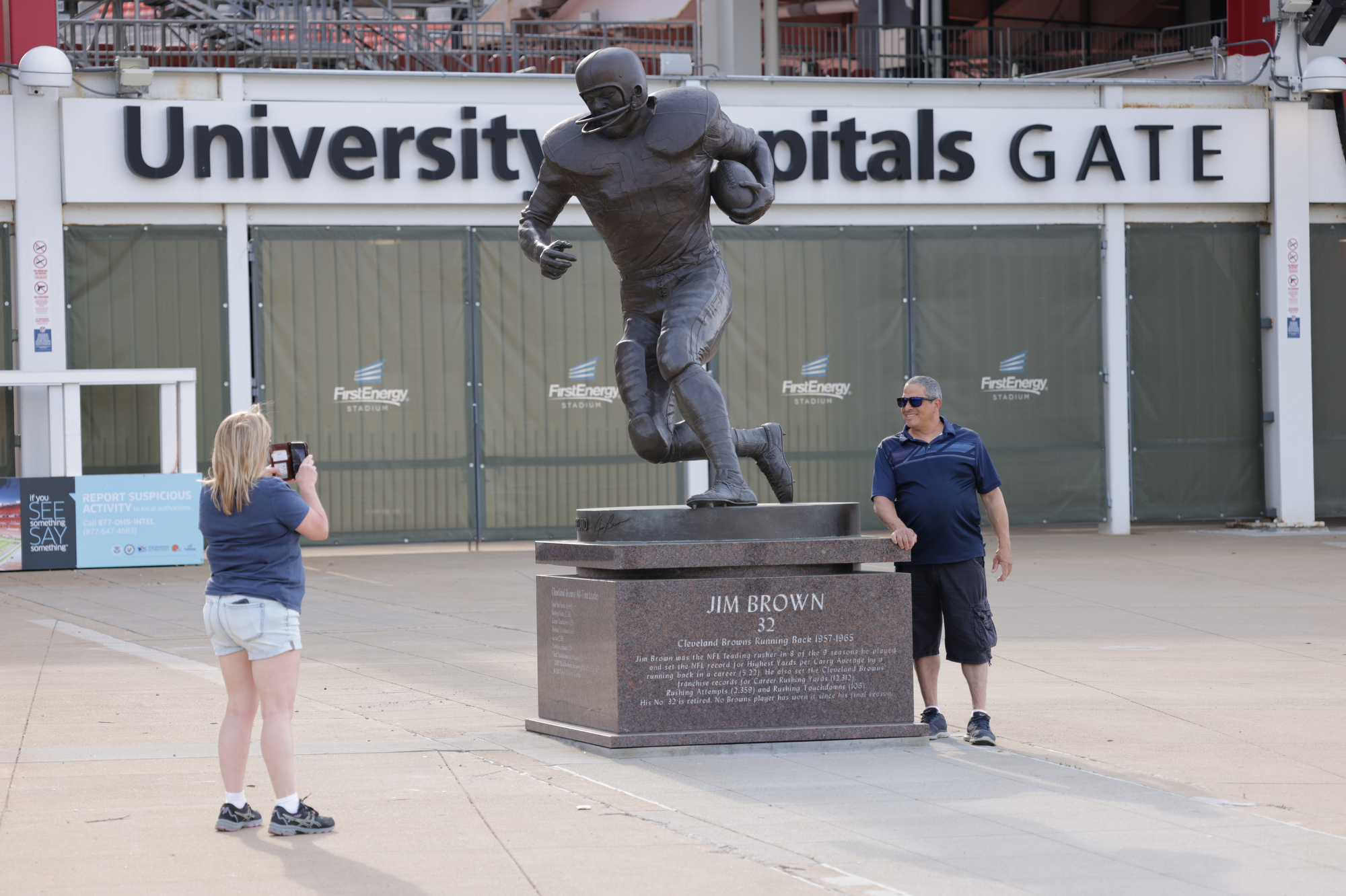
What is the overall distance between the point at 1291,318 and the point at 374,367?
1126 cm

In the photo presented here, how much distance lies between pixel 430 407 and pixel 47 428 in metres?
4.15

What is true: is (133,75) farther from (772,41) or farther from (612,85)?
(612,85)

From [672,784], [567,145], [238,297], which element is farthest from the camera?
[238,297]

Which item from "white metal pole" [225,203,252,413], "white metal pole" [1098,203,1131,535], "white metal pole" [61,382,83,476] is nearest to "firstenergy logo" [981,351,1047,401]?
"white metal pole" [1098,203,1131,535]

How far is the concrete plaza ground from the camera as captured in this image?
4973 millimetres

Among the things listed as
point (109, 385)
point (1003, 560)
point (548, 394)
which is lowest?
point (1003, 560)

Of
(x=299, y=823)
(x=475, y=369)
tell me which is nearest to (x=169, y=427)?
(x=475, y=369)

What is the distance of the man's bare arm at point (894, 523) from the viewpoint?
712 cm

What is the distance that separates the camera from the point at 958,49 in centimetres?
2745

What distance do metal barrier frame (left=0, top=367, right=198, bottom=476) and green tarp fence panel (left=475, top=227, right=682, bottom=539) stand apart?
3404 mm

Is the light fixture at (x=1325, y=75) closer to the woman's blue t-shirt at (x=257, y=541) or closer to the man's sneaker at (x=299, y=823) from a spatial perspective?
the woman's blue t-shirt at (x=257, y=541)

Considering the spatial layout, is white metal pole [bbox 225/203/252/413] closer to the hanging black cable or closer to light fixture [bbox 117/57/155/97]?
Answer: light fixture [bbox 117/57/155/97]

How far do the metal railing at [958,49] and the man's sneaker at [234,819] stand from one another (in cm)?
2089

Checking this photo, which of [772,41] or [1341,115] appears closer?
[1341,115]
